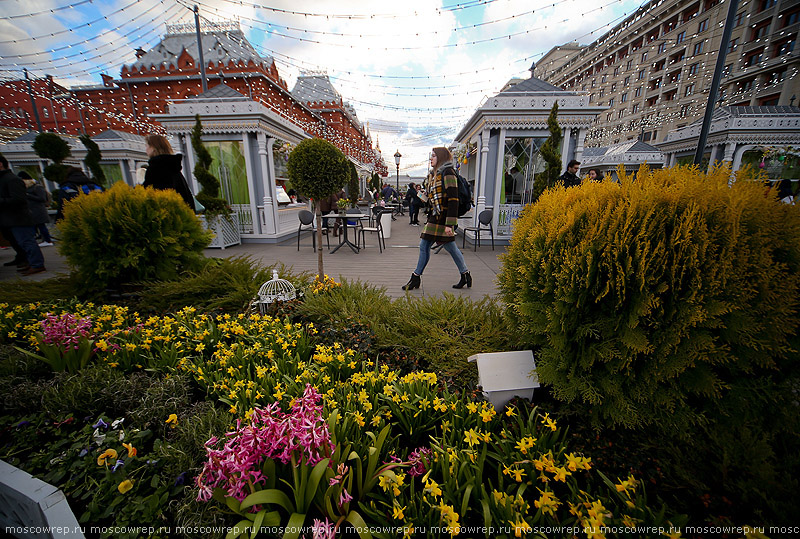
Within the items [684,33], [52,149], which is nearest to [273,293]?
[52,149]

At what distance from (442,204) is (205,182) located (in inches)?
A: 269

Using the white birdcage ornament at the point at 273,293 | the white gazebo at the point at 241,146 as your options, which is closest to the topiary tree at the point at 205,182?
the white gazebo at the point at 241,146

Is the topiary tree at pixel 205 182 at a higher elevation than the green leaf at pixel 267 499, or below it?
higher

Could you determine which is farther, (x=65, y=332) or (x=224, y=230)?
(x=224, y=230)

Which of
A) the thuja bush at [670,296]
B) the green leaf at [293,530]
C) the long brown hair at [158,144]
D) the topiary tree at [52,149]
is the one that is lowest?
the green leaf at [293,530]

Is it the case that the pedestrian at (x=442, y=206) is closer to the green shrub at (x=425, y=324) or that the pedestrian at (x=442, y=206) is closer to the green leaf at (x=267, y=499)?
the green shrub at (x=425, y=324)

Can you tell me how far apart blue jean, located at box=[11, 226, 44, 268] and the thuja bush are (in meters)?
8.68

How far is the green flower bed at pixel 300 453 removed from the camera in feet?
3.68

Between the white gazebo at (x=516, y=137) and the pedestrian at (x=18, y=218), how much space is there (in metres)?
9.62

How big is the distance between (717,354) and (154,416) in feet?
9.61

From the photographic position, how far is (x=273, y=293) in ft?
10.1

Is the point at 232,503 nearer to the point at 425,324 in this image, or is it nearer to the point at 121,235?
the point at 425,324

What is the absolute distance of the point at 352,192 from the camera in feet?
50.9

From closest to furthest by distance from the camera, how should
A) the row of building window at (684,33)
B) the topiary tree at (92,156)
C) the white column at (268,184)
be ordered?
the white column at (268,184), the topiary tree at (92,156), the row of building window at (684,33)
